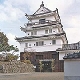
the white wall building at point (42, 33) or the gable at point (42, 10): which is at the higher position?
the gable at point (42, 10)

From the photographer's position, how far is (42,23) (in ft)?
99.0

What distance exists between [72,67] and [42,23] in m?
26.9

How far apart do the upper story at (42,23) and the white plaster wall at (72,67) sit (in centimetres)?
2536

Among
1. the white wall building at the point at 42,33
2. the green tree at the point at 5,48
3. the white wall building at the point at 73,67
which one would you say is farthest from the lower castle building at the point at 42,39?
the white wall building at the point at 73,67

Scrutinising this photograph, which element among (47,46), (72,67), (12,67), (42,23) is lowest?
(12,67)

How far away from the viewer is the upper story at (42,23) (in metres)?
29.1

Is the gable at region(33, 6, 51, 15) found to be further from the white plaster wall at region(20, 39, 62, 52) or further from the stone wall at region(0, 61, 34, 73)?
the stone wall at region(0, 61, 34, 73)

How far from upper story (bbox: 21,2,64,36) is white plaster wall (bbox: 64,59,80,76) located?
998 inches

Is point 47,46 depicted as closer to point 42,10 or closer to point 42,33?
point 42,33

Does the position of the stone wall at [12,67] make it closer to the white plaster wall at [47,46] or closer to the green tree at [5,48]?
the green tree at [5,48]

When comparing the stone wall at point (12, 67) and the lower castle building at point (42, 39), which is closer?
the stone wall at point (12, 67)

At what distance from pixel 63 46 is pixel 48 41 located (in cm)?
287

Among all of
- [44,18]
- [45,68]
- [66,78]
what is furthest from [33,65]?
[66,78]

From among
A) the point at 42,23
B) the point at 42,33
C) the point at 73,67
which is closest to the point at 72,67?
the point at 73,67
